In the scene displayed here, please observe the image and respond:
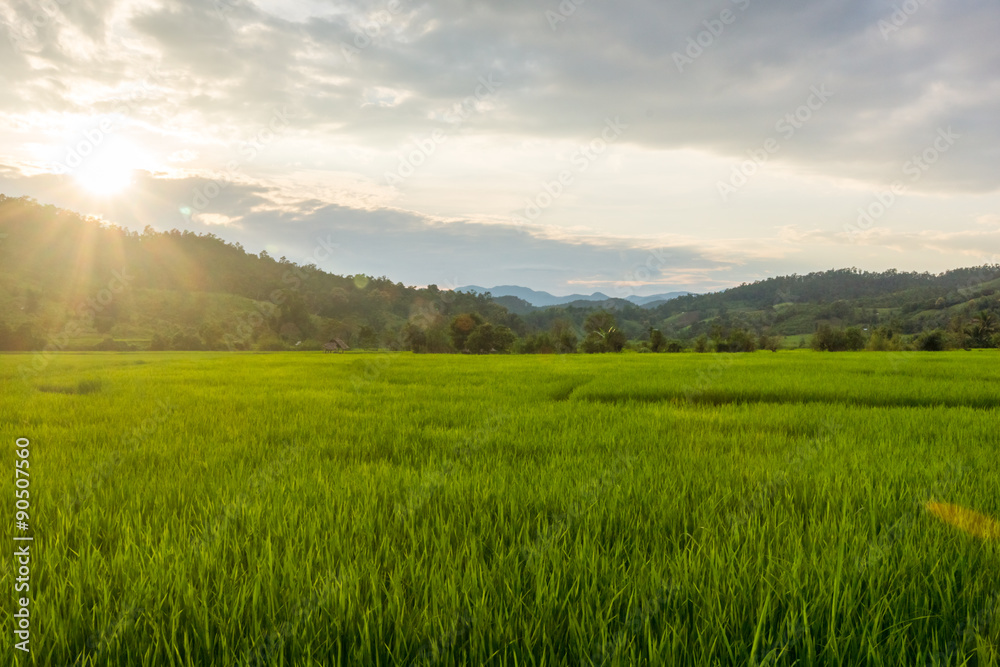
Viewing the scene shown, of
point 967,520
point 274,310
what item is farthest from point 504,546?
point 274,310

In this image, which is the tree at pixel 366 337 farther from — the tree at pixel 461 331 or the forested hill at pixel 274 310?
→ the tree at pixel 461 331

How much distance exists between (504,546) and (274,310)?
102 metres

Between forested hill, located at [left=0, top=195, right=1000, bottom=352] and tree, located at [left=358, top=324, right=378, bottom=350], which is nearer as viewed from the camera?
forested hill, located at [left=0, top=195, right=1000, bottom=352]

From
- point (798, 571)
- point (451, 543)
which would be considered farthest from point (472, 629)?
point (798, 571)

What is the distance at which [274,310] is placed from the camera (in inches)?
Result: 3654

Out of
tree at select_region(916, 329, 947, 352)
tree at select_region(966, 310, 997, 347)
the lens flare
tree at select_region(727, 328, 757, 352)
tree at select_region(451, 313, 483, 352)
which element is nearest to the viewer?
the lens flare

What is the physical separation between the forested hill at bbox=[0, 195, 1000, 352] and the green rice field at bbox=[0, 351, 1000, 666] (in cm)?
5255

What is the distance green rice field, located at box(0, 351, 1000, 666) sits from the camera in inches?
61.9

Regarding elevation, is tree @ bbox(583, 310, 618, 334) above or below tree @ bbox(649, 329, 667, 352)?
above

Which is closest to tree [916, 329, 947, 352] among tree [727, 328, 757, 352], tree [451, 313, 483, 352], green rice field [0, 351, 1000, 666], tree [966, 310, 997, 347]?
tree [727, 328, 757, 352]

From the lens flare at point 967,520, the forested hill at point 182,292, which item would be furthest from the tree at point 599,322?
the lens flare at point 967,520

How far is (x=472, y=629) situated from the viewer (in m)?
1.58

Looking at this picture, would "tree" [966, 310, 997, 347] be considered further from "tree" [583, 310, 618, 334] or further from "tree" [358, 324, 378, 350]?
"tree" [358, 324, 378, 350]

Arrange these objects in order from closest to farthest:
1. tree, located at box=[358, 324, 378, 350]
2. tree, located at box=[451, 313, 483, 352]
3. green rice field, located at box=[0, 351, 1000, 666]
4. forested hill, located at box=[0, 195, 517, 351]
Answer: green rice field, located at box=[0, 351, 1000, 666]
tree, located at box=[451, 313, 483, 352]
tree, located at box=[358, 324, 378, 350]
forested hill, located at box=[0, 195, 517, 351]
